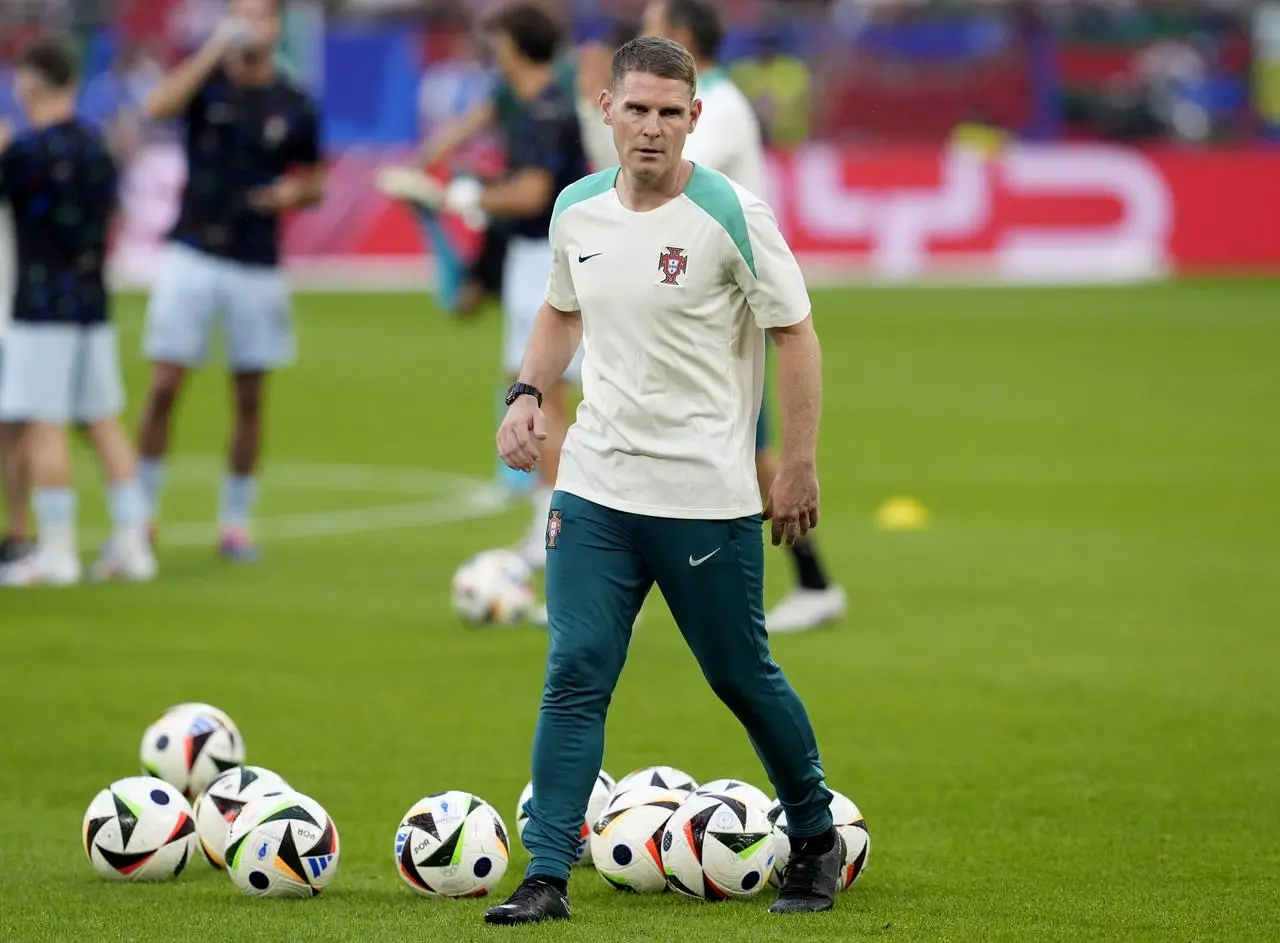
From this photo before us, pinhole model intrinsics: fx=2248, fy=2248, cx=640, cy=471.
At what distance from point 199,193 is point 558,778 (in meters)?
7.61

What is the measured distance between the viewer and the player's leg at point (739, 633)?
Answer: 6.02 m

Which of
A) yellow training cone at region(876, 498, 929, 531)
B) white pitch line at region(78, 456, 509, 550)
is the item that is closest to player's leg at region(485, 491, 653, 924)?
white pitch line at region(78, 456, 509, 550)

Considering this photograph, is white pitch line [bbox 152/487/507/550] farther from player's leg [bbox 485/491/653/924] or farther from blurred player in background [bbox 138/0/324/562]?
player's leg [bbox 485/491/653/924]

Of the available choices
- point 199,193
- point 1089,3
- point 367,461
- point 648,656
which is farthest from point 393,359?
point 1089,3

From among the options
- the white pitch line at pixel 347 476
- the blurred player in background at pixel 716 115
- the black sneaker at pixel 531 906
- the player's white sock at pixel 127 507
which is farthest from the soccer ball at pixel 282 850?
the white pitch line at pixel 347 476

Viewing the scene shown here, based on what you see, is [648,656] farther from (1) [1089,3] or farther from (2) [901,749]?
(1) [1089,3]

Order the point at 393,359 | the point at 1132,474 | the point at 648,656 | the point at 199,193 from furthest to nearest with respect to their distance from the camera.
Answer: the point at 393,359, the point at 1132,474, the point at 199,193, the point at 648,656

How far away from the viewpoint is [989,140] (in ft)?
129

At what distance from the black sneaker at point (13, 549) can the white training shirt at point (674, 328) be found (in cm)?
727

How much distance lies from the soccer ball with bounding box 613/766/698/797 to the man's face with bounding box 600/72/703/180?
1835mm

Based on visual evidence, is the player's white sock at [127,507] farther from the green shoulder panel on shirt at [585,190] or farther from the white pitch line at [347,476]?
the green shoulder panel on shirt at [585,190]

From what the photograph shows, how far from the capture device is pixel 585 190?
612 cm

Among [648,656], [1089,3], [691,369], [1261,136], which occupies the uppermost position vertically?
[1089,3]

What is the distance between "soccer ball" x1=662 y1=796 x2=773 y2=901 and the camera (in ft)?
20.5
